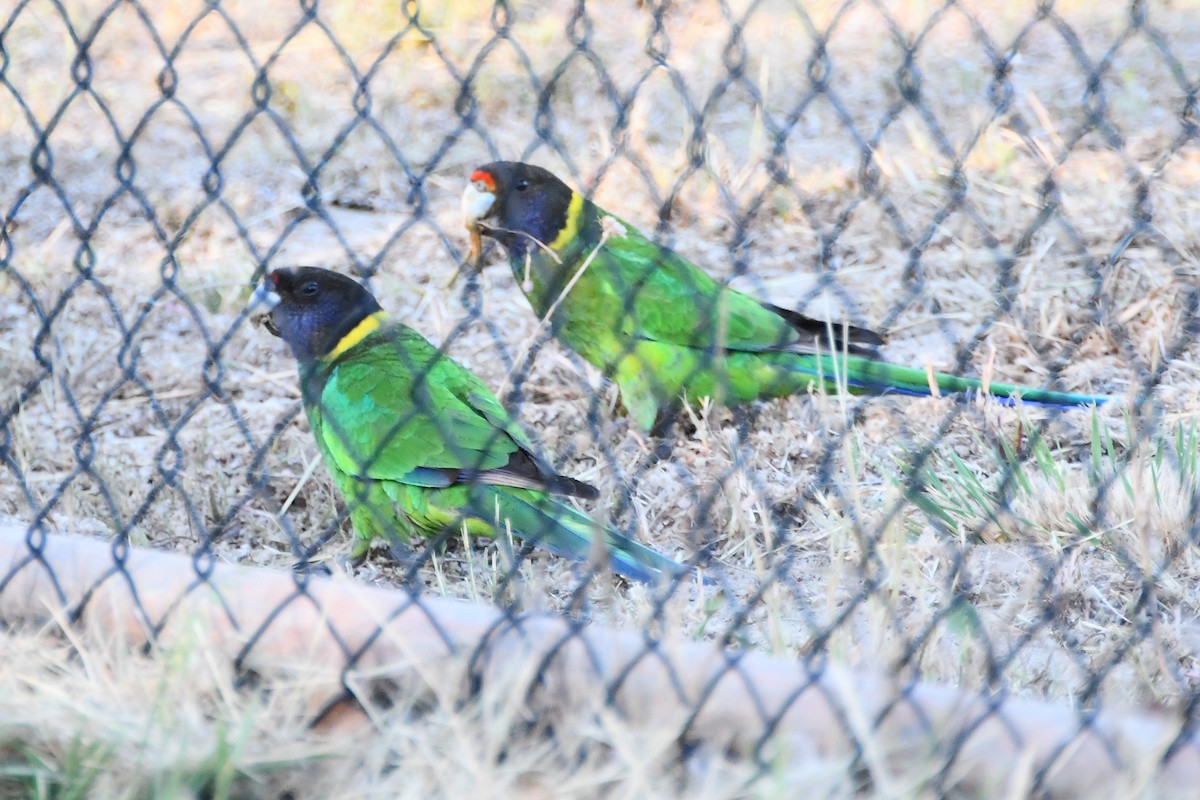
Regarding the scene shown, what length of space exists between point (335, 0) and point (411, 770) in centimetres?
429

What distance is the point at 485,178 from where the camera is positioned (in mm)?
3270

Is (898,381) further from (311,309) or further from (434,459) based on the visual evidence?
(311,309)

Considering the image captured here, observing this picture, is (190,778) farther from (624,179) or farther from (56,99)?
(56,99)

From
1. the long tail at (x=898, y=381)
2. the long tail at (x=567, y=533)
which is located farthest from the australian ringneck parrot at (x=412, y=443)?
the long tail at (x=898, y=381)

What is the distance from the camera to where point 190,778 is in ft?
5.19

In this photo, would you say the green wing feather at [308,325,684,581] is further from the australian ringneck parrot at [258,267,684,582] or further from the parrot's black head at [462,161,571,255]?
the parrot's black head at [462,161,571,255]

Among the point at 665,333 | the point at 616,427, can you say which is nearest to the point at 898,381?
the point at 665,333

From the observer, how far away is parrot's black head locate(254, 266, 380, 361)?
2.97 metres

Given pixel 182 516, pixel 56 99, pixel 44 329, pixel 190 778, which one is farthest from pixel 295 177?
pixel 190 778

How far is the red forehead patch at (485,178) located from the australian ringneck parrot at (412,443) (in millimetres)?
489

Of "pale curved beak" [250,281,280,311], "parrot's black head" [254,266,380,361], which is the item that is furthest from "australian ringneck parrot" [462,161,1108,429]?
"pale curved beak" [250,281,280,311]

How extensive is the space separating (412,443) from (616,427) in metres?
0.76

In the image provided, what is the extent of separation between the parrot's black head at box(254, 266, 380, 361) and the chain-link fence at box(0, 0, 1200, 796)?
4.9 inches

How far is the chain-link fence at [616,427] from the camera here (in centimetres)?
160
